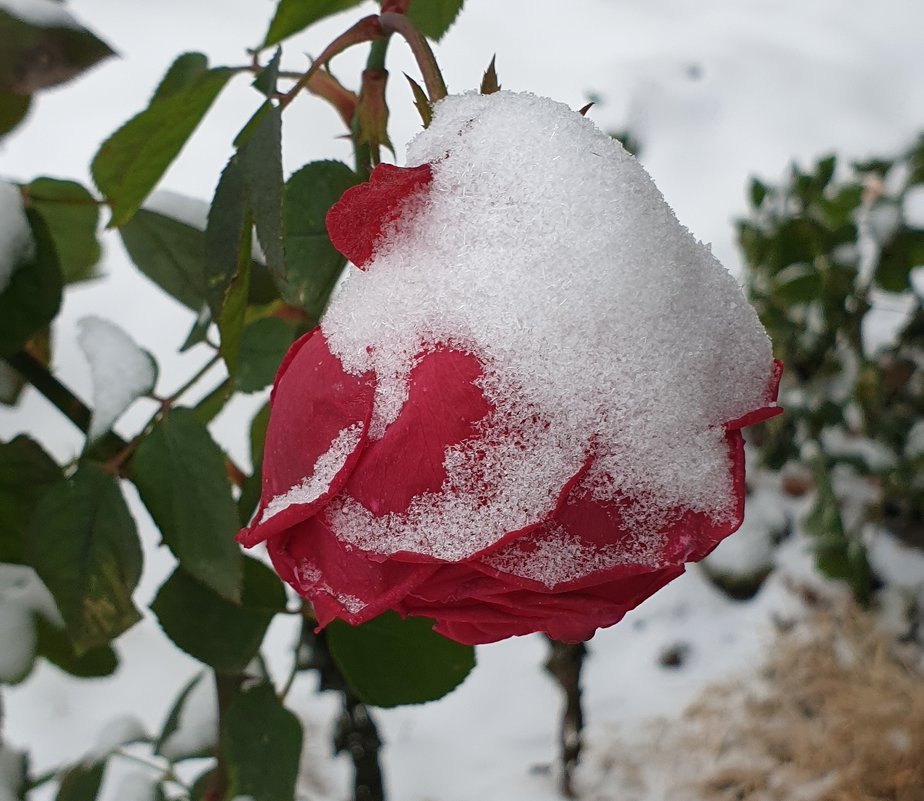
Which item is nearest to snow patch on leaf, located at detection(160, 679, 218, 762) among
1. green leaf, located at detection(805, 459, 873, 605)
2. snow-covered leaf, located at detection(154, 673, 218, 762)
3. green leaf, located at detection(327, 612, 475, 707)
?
snow-covered leaf, located at detection(154, 673, 218, 762)

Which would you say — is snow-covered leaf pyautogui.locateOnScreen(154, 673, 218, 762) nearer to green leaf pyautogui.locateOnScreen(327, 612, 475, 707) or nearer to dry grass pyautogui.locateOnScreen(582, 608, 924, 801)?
green leaf pyautogui.locateOnScreen(327, 612, 475, 707)

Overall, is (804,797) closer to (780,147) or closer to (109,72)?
(780,147)

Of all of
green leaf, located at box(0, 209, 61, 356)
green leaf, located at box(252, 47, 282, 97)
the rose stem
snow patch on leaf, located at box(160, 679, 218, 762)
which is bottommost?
the rose stem

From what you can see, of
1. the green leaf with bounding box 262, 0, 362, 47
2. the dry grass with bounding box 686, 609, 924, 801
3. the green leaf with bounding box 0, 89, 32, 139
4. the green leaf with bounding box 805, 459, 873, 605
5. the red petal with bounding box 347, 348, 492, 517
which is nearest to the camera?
the red petal with bounding box 347, 348, 492, 517

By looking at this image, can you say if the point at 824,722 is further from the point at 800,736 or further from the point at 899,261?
the point at 899,261

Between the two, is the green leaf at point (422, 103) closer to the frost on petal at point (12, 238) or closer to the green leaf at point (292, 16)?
the green leaf at point (292, 16)

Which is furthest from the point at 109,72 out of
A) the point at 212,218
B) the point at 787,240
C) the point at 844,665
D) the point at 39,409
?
the point at 844,665
